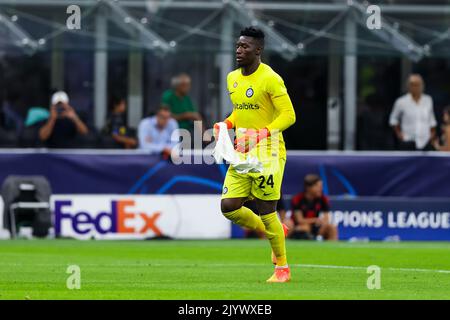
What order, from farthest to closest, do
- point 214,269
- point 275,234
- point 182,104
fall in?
A: point 182,104 → point 214,269 → point 275,234

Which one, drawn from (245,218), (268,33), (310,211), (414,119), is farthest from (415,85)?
(245,218)

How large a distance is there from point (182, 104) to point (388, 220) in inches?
168

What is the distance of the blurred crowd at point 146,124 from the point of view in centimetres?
2395

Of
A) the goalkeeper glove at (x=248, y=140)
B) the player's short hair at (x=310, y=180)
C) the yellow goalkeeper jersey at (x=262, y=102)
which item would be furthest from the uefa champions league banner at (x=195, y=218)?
the goalkeeper glove at (x=248, y=140)

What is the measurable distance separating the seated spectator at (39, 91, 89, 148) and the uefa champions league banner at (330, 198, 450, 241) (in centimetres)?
479

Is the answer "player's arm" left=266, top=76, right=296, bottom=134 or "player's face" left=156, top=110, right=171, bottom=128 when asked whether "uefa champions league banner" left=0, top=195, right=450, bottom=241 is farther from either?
"player's arm" left=266, top=76, right=296, bottom=134

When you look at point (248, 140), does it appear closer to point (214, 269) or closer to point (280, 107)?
point (280, 107)

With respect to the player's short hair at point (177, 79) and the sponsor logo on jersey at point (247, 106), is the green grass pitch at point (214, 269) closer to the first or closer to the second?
the sponsor logo on jersey at point (247, 106)

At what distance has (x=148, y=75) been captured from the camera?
2600 cm

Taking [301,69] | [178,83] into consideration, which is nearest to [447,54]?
[301,69]

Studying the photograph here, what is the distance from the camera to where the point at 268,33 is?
2502 cm

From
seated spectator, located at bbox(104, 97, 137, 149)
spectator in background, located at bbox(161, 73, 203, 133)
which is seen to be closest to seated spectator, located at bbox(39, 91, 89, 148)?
seated spectator, located at bbox(104, 97, 137, 149)

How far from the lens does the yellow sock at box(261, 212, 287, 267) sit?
537 inches

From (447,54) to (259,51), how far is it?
1214 cm
